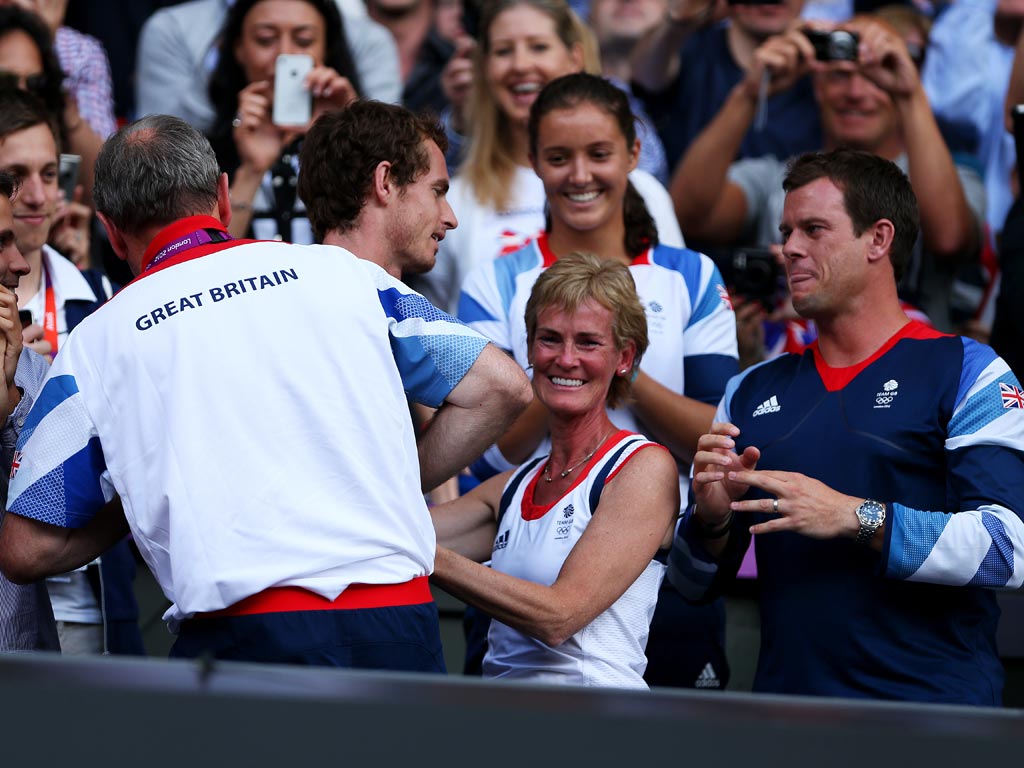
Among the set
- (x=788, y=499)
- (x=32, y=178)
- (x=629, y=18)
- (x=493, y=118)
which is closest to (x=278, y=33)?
(x=493, y=118)

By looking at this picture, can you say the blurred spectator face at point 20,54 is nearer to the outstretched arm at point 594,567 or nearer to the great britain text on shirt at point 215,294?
the great britain text on shirt at point 215,294

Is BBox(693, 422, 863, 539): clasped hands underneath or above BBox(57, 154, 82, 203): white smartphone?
underneath

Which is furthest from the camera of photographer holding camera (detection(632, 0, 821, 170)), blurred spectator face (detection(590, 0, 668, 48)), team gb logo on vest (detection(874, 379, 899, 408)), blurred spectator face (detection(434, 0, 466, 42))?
blurred spectator face (detection(434, 0, 466, 42))

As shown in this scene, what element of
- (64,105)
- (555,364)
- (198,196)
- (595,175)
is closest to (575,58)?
(595,175)

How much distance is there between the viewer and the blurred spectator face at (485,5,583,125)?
502 cm

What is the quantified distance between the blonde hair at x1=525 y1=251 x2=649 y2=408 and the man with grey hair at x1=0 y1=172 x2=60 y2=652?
117cm

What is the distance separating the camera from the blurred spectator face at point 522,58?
16.5 ft

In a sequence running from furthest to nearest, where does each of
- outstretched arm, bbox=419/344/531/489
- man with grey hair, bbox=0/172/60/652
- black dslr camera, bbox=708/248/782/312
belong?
1. black dslr camera, bbox=708/248/782/312
2. man with grey hair, bbox=0/172/60/652
3. outstretched arm, bbox=419/344/531/489

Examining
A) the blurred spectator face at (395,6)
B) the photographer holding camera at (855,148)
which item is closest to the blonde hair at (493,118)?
the photographer holding camera at (855,148)

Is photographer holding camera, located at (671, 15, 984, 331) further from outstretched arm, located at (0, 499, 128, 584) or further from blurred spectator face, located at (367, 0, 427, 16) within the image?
outstretched arm, located at (0, 499, 128, 584)

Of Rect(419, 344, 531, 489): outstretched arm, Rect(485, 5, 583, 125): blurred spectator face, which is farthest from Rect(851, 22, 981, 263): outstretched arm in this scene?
Rect(419, 344, 531, 489): outstretched arm

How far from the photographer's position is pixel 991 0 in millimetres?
6387

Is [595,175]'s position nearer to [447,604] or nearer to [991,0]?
[447,604]

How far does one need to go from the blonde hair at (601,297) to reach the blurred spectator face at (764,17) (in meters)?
2.85
